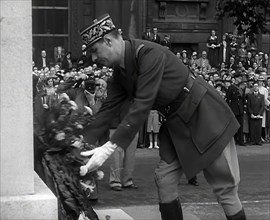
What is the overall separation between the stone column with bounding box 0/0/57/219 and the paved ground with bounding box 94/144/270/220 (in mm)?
2772

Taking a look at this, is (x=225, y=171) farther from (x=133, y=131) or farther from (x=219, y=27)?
(x=219, y=27)

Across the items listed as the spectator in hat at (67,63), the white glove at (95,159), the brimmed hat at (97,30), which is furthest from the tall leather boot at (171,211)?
the spectator in hat at (67,63)

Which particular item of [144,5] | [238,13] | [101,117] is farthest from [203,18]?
[101,117]

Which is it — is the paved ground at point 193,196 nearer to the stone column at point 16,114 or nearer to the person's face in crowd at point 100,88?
the person's face in crowd at point 100,88

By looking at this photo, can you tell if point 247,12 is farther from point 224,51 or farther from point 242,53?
point 224,51

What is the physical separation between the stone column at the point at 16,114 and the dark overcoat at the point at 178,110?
1150mm

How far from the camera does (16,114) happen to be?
12.5 ft

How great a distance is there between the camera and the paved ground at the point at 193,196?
8.34 m

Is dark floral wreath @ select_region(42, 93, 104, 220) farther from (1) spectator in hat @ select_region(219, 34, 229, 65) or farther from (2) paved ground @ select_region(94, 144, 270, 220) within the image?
(1) spectator in hat @ select_region(219, 34, 229, 65)

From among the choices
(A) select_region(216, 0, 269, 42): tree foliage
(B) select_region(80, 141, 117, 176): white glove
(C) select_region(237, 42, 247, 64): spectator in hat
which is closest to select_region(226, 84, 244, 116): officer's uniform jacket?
(A) select_region(216, 0, 269, 42): tree foliage

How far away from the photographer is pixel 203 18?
26.9 meters

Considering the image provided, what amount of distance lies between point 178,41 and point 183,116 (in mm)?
21579

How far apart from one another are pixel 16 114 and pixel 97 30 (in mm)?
1050

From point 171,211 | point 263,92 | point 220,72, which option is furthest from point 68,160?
point 220,72
